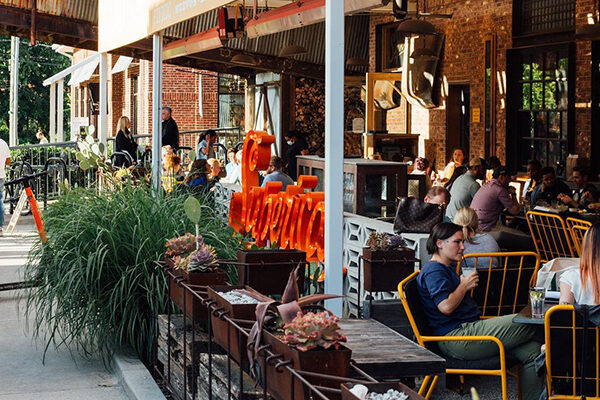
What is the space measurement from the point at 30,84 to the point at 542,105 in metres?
43.6

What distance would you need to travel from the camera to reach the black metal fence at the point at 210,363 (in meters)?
3.77

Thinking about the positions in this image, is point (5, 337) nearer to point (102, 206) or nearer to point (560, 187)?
point (102, 206)

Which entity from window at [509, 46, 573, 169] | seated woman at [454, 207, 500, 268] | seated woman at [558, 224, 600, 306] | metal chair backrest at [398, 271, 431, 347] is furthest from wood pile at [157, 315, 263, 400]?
window at [509, 46, 573, 169]

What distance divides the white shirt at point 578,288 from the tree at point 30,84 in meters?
50.5

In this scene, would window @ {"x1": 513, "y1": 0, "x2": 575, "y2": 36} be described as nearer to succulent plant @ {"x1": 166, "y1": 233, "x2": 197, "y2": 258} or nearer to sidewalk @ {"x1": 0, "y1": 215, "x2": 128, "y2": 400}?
sidewalk @ {"x1": 0, "y1": 215, "x2": 128, "y2": 400}

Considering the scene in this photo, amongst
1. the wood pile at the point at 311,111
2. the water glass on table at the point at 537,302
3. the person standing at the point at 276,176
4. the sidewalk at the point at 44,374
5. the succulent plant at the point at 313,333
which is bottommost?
the sidewalk at the point at 44,374

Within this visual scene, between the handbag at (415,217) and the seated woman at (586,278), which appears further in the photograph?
the handbag at (415,217)

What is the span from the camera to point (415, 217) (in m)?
8.17

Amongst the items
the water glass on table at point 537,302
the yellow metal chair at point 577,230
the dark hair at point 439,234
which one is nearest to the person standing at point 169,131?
the yellow metal chair at point 577,230

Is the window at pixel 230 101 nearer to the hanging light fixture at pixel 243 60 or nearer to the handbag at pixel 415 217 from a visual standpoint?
the hanging light fixture at pixel 243 60

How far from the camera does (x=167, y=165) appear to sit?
12.9 m

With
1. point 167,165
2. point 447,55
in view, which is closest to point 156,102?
point 167,165

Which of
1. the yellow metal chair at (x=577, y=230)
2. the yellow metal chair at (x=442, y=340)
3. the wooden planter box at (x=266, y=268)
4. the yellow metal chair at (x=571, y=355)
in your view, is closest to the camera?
the yellow metal chair at (x=571, y=355)

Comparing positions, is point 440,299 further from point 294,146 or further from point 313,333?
point 294,146
